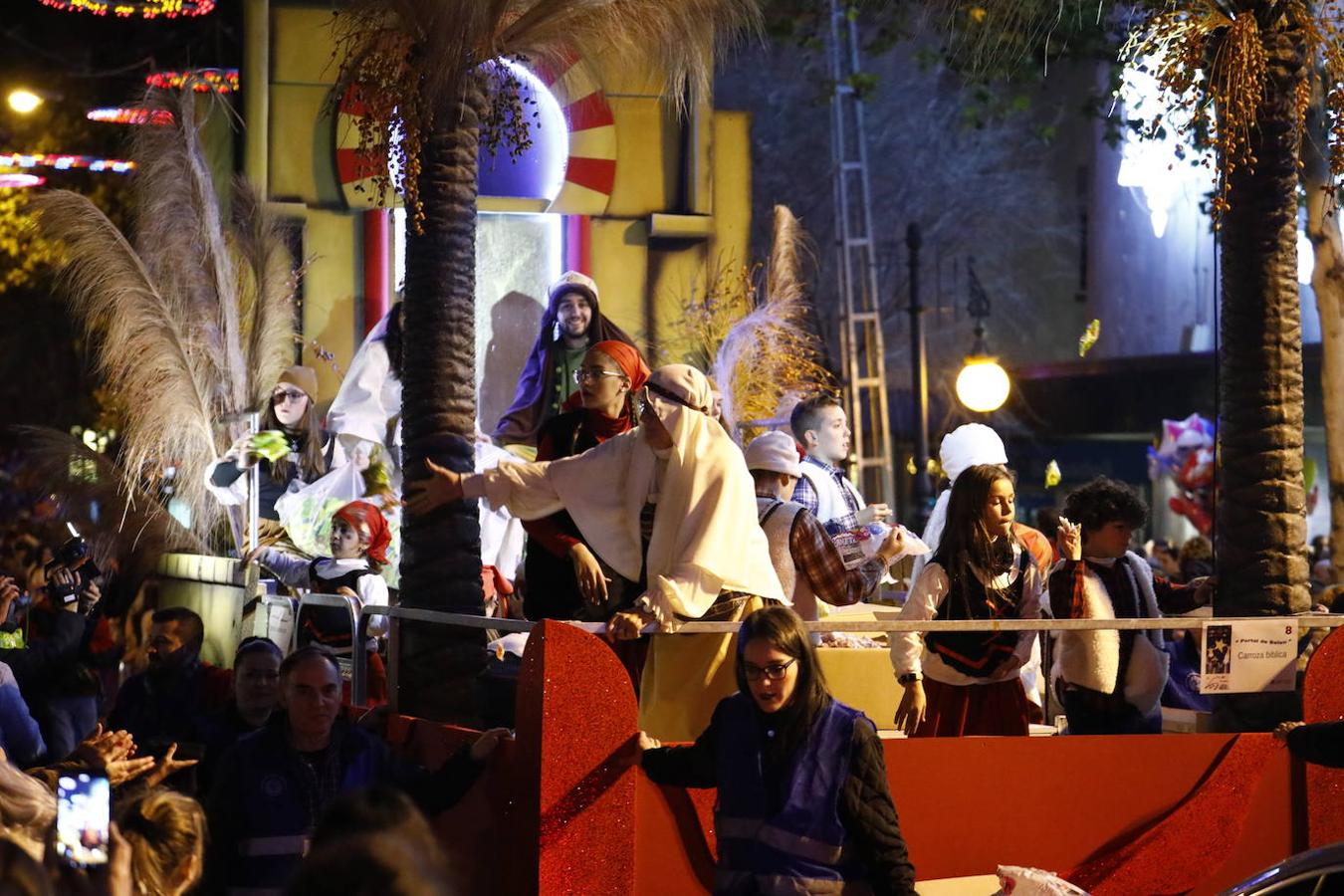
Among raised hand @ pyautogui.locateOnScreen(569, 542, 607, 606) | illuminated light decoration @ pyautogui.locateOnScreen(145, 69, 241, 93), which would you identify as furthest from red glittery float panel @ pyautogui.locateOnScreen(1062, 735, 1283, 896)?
illuminated light decoration @ pyautogui.locateOnScreen(145, 69, 241, 93)

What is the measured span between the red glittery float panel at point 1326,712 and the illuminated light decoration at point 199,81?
462 inches

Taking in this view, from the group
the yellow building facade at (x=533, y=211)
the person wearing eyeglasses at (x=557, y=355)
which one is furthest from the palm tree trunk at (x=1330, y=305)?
the yellow building facade at (x=533, y=211)

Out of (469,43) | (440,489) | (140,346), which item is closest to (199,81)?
(140,346)

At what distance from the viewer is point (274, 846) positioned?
550 centimetres

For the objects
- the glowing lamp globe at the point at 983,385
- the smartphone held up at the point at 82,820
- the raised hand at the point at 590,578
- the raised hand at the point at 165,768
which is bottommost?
the raised hand at the point at 165,768

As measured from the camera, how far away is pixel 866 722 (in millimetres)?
4965

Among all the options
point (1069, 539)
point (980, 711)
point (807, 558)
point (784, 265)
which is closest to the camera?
point (980, 711)

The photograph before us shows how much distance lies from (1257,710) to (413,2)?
186 inches

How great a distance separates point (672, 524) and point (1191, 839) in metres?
2.33

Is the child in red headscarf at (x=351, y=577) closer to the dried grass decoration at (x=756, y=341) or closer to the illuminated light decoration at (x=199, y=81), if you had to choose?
the dried grass decoration at (x=756, y=341)

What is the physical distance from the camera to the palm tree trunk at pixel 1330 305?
14.0 metres

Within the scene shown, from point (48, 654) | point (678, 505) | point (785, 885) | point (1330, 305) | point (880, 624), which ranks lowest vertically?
point (785, 885)

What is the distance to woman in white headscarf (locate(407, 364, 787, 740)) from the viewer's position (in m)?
6.46

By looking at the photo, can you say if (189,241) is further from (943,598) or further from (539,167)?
(943,598)
